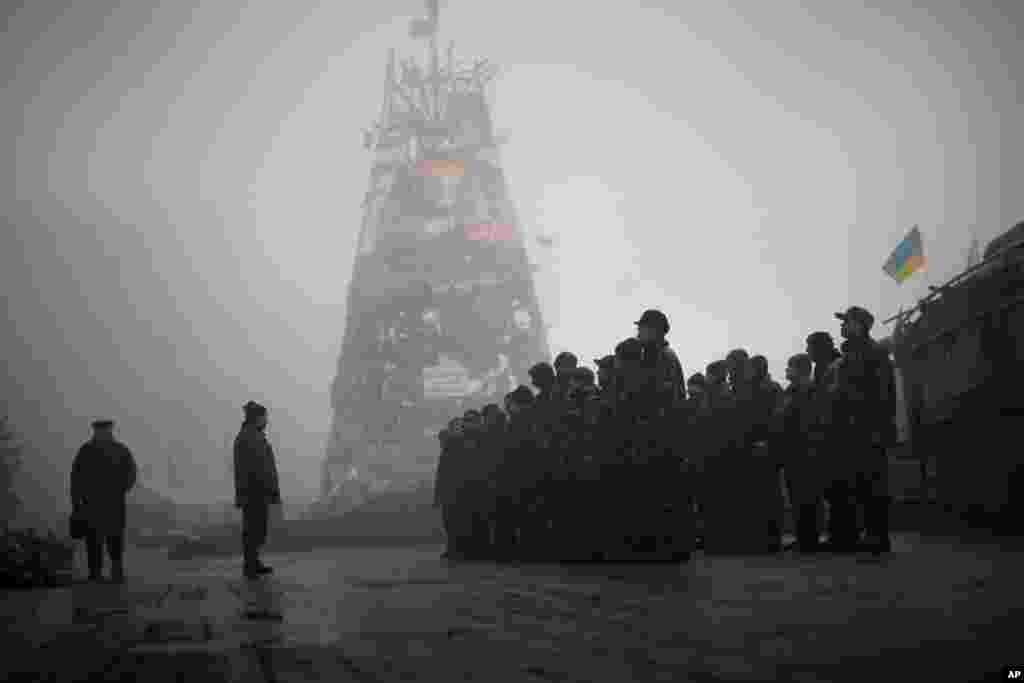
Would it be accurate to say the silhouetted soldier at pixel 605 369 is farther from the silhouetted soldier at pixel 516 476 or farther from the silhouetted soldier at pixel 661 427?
the silhouetted soldier at pixel 516 476

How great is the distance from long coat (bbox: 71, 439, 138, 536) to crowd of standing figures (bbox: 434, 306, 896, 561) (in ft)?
15.8

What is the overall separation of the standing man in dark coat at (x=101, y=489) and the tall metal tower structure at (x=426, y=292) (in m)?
46.3

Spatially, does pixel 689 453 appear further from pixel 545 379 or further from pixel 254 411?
pixel 254 411

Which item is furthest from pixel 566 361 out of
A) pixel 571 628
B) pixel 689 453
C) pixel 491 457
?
pixel 571 628

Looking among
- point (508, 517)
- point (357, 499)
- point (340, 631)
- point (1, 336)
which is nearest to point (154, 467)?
point (1, 336)

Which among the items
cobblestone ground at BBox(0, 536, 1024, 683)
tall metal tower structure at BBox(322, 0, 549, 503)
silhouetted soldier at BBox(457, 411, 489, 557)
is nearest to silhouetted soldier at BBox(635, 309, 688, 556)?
cobblestone ground at BBox(0, 536, 1024, 683)

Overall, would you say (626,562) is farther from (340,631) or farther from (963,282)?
(963,282)

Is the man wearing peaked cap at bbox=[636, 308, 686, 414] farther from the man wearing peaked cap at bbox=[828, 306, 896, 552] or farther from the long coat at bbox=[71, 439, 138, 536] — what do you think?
the long coat at bbox=[71, 439, 138, 536]

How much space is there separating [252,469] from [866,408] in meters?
6.97

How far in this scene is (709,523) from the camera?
1148 centimetres

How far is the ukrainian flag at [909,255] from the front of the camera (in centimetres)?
2352

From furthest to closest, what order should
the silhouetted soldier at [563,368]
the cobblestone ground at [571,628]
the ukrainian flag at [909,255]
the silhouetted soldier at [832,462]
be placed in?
1. the ukrainian flag at [909,255]
2. the silhouetted soldier at [563,368]
3. the silhouetted soldier at [832,462]
4. the cobblestone ground at [571,628]

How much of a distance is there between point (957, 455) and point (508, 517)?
637 cm

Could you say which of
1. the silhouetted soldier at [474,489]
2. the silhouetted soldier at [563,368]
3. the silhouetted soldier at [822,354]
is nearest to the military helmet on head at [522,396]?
the silhouetted soldier at [563,368]
